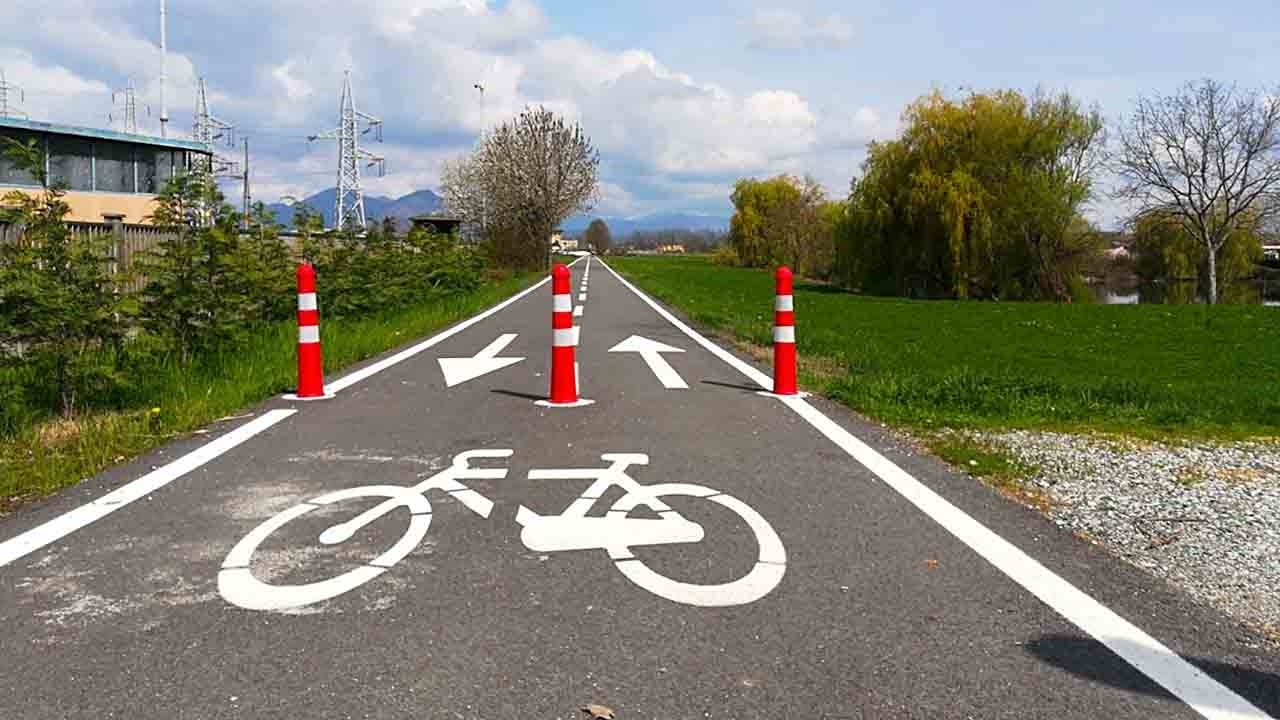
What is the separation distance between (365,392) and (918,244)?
Result: 121 feet

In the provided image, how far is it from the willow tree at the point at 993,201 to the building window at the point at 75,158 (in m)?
34.5

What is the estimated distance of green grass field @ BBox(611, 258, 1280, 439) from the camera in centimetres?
793

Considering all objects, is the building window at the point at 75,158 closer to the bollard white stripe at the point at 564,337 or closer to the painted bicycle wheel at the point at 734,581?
the bollard white stripe at the point at 564,337

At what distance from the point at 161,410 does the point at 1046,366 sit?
1025 centimetres

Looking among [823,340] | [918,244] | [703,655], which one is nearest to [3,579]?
[703,655]

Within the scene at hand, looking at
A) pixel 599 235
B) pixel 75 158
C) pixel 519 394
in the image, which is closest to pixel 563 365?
pixel 519 394

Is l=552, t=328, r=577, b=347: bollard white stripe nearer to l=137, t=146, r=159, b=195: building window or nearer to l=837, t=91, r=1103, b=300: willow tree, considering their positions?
l=837, t=91, r=1103, b=300: willow tree

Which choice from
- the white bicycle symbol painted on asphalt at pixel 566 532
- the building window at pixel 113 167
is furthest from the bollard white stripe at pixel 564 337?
the building window at pixel 113 167

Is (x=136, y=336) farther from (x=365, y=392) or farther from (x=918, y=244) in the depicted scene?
(x=918, y=244)

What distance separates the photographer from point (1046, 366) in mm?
12680

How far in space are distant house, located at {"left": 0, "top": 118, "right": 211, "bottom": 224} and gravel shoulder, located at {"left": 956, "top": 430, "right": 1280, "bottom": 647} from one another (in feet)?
133

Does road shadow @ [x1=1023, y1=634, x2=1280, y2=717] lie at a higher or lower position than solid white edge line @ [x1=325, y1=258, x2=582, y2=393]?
lower

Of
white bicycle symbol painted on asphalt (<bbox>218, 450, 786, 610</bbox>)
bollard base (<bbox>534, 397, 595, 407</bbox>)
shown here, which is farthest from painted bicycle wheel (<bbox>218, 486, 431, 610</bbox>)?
bollard base (<bbox>534, 397, 595, 407</bbox>)

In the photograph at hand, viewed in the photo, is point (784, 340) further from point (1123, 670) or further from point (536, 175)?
point (536, 175)
